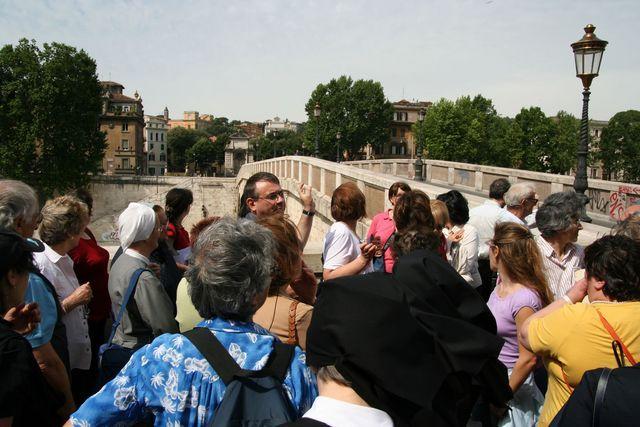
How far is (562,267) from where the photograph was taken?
4043 mm

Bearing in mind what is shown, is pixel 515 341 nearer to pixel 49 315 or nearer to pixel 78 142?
pixel 49 315

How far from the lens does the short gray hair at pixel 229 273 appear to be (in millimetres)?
1930

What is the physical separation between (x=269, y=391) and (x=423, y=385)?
57 cm

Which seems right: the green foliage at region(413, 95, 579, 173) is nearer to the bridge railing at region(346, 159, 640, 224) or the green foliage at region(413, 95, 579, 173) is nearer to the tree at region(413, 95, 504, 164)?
the tree at region(413, 95, 504, 164)

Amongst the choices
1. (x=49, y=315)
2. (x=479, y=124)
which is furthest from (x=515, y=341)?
(x=479, y=124)

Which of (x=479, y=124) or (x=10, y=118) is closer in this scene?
(x=10, y=118)

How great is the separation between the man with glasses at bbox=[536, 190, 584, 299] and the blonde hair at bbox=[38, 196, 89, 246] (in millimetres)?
3301

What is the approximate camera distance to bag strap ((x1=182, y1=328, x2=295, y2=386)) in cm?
174

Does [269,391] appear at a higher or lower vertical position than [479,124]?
lower

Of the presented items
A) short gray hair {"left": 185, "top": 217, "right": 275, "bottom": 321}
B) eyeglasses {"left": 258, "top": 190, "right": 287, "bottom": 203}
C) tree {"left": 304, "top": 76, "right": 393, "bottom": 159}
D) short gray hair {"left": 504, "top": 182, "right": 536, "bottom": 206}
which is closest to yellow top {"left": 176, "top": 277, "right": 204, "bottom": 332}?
short gray hair {"left": 185, "top": 217, "right": 275, "bottom": 321}

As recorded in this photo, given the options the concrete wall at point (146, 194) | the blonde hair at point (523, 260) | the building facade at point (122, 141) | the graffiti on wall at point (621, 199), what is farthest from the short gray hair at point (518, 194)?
the building facade at point (122, 141)

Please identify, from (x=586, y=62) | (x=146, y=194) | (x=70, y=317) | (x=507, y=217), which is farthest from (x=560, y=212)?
(x=146, y=194)

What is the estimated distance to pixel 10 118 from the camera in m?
49.3

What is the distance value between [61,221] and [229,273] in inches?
83.1
